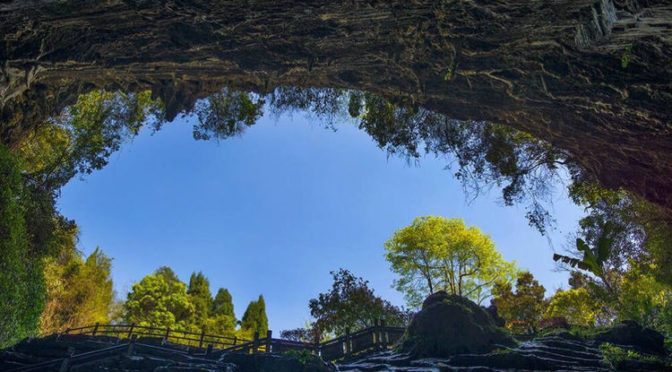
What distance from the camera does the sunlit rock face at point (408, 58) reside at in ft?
24.7

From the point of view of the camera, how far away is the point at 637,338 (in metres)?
12.1

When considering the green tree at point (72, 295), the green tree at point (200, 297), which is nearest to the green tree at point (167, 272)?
the green tree at point (200, 297)

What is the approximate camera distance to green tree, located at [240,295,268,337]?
116 feet

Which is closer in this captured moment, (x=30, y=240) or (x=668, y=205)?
(x=668, y=205)

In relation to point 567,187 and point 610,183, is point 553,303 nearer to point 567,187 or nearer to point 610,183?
point 567,187

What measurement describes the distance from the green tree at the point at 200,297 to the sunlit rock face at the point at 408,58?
2493 centimetres

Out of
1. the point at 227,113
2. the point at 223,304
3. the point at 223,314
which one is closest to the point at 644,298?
the point at 227,113

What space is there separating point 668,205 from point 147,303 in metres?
33.1

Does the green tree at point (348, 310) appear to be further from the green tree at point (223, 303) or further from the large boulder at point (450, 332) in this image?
the green tree at point (223, 303)

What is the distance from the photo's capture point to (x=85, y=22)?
28.4 feet

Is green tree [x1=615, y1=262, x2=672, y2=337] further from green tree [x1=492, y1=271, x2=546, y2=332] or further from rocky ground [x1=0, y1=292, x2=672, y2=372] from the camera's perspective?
green tree [x1=492, y1=271, x2=546, y2=332]

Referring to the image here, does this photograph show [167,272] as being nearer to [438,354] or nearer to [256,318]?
[256,318]

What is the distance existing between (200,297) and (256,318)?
6.36 meters

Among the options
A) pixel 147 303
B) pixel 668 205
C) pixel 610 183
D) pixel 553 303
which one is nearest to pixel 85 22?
pixel 610 183
